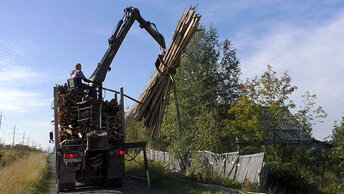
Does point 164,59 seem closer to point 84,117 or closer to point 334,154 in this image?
point 84,117

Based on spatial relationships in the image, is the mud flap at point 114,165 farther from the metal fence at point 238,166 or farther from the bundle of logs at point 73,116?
the metal fence at point 238,166

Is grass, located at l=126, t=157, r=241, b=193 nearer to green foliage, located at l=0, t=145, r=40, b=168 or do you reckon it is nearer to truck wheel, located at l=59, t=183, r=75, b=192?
truck wheel, located at l=59, t=183, r=75, b=192

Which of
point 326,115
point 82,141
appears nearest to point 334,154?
point 326,115

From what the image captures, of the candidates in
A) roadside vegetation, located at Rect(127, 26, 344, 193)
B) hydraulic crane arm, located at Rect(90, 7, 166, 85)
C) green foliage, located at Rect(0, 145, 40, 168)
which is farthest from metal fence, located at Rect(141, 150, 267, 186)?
green foliage, located at Rect(0, 145, 40, 168)

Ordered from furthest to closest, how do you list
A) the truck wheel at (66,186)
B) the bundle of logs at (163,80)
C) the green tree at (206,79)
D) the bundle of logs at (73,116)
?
the green tree at (206,79), the bundle of logs at (163,80), the bundle of logs at (73,116), the truck wheel at (66,186)

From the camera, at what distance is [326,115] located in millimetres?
16734

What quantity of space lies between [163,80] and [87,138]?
467cm

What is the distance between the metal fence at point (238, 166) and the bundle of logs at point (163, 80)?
2584mm

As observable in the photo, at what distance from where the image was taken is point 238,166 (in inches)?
543

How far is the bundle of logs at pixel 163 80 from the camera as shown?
11664 mm

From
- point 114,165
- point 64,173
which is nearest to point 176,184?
point 114,165

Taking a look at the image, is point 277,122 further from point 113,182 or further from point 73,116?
point 73,116

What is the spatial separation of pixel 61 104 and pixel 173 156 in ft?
21.1

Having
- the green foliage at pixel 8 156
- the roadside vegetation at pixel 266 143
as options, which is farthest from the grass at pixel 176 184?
the green foliage at pixel 8 156
